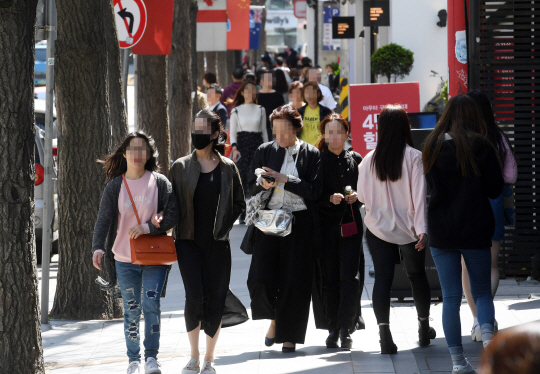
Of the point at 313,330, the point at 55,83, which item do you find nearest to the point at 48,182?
the point at 55,83

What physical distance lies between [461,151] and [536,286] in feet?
11.3

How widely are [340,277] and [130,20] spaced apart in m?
4.05

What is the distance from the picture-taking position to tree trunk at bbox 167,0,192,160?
14.2 metres

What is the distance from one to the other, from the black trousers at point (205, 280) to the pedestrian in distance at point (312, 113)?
447 cm

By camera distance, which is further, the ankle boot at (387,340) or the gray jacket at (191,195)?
the ankle boot at (387,340)

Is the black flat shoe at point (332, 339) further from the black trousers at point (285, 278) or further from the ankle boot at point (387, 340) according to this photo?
the ankle boot at point (387, 340)

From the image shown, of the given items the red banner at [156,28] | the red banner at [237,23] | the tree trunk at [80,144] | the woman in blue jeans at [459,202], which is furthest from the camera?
the red banner at [237,23]

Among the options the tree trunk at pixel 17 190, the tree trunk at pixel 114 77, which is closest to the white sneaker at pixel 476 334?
the tree trunk at pixel 17 190

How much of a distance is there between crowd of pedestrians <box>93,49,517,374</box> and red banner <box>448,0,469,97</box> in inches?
91.6

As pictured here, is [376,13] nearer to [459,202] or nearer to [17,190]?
[459,202]

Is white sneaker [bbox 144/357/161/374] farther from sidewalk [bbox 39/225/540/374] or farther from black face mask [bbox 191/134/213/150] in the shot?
black face mask [bbox 191/134/213/150]

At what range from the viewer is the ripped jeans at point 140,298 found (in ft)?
17.2

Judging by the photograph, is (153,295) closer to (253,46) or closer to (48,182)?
(48,182)

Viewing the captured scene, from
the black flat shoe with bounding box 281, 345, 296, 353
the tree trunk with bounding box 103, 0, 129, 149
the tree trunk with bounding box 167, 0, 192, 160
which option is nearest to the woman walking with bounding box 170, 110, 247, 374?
the black flat shoe with bounding box 281, 345, 296, 353
